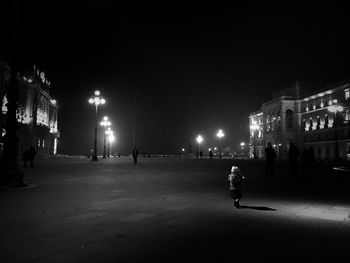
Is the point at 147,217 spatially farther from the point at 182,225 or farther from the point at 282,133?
the point at 282,133

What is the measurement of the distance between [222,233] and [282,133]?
74.8m

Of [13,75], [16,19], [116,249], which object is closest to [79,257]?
[116,249]

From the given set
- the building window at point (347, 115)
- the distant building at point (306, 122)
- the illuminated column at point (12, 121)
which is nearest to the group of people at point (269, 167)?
the illuminated column at point (12, 121)

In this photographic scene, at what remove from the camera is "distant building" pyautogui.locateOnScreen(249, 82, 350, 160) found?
5803cm

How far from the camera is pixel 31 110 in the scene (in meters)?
56.0

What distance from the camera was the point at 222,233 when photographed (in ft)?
16.9

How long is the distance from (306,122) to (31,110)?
58.1 metres

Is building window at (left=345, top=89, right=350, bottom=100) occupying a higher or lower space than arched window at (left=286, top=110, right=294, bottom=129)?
higher

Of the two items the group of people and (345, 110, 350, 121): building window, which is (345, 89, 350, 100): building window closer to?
(345, 110, 350, 121): building window

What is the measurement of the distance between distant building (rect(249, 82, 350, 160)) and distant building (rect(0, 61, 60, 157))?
41.2 m

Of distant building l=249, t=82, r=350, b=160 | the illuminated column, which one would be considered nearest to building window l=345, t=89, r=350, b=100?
distant building l=249, t=82, r=350, b=160

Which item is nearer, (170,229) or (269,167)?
(170,229)

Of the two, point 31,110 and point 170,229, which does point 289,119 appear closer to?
point 31,110

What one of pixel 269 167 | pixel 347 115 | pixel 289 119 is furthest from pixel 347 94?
pixel 269 167
